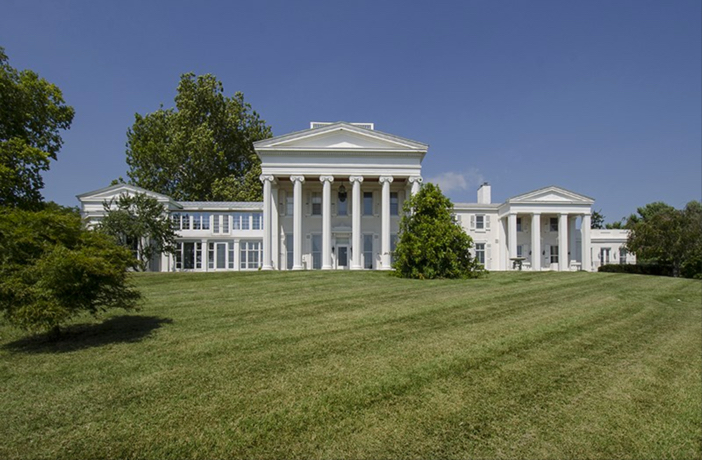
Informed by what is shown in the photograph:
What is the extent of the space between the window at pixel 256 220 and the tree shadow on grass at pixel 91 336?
25.2 metres

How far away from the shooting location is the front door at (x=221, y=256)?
34.7 m

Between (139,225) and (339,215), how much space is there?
1495 cm

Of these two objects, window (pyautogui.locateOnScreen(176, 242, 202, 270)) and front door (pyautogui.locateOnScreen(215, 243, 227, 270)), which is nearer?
window (pyautogui.locateOnScreen(176, 242, 202, 270))

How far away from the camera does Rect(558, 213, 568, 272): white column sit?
36375 mm

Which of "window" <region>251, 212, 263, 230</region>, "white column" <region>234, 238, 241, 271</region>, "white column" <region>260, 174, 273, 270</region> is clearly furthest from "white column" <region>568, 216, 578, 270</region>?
"white column" <region>234, 238, 241, 271</region>

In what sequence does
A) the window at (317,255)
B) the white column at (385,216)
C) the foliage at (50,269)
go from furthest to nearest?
the window at (317,255), the white column at (385,216), the foliage at (50,269)

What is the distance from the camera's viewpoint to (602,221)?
Result: 73.6 m

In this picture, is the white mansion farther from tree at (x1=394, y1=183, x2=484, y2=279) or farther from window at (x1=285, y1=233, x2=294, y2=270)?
tree at (x1=394, y1=183, x2=484, y2=279)

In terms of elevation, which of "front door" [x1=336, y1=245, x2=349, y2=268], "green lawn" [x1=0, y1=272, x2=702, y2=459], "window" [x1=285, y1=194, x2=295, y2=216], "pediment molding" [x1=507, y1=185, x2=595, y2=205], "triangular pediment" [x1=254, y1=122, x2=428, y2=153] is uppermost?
"triangular pediment" [x1=254, y1=122, x2=428, y2=153]

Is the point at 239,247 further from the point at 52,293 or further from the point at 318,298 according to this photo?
the point at 52,293

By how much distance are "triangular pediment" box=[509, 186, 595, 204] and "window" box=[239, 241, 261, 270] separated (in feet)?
75.9

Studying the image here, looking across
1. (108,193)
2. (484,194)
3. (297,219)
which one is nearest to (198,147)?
(108,193)

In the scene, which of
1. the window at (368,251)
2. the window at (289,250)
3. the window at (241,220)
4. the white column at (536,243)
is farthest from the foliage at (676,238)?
the window at (241,220)

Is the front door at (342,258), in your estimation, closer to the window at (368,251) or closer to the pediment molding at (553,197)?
the window at (368,251)
